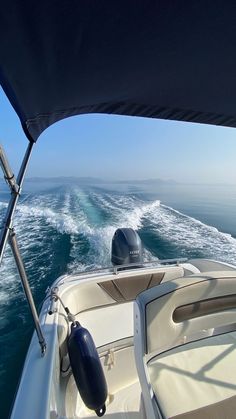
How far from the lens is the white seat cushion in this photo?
2.61 feet

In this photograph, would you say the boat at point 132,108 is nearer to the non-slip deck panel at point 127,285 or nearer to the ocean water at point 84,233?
→ the non-slip deck panel at point 127,285

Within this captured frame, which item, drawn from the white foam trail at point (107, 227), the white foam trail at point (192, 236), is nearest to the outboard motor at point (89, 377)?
the white foam trail at point (107, 227)

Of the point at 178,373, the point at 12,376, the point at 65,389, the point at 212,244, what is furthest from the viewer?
the point at 212,244

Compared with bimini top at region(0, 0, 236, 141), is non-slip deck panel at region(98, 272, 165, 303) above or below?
below

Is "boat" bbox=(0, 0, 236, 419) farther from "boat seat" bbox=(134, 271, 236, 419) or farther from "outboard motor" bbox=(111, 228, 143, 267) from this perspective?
"outboard motor" bbox=(111, 228, 143, 267)

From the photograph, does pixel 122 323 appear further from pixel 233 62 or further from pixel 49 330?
pixel 233 62

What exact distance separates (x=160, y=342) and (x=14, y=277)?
2491mm

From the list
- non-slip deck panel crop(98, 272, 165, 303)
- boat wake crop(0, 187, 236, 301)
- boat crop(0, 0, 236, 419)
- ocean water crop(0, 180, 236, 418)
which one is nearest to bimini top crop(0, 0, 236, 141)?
boat crop(0, 0, 236, 419)

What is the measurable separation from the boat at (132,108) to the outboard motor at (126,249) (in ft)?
3.61

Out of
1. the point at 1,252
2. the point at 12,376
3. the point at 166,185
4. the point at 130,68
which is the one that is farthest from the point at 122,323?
the point at 166,185

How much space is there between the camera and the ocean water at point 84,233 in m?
2.28

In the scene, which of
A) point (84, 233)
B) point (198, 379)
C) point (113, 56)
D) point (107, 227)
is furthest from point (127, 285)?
point (107, 227)

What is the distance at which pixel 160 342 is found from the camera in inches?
41.9

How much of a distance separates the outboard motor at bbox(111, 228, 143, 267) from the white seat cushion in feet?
4.82
